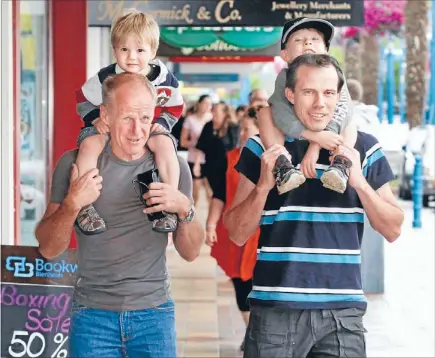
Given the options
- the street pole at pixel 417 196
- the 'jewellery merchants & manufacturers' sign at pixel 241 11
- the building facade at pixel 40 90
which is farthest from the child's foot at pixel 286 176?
the street pole at pixel 417 196

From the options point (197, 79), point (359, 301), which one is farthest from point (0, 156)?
point (197, 79)

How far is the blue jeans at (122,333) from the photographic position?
4172 mm

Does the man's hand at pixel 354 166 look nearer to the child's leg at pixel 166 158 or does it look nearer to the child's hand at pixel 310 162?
the child's hand at pixel 310 162

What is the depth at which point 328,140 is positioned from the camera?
4172 millimetres

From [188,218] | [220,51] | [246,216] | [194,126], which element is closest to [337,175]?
[246,216]

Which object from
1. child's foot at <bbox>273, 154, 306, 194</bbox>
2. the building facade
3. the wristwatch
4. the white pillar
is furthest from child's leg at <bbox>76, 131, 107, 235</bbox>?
the building facade

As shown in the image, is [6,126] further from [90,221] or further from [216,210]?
[90,221]

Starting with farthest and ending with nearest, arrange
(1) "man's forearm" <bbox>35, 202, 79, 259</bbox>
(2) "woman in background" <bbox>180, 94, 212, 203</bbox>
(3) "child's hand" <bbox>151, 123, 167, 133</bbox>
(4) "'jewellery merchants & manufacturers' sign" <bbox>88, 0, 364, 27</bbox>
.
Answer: (2) "woman in background" <bbox>180, 94, 212, 203</bbox>
(4) "'jewellery merchants & manufacturers' sign" <bbox>88, 0, 364, 27</bbox>
(3) "child's hand" <bbox>151, 123, 167, 133</bbox>
(1) "man's forearm" <bbox>35, 202, 79, 259</bbox>

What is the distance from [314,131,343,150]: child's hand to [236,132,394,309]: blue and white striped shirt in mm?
108

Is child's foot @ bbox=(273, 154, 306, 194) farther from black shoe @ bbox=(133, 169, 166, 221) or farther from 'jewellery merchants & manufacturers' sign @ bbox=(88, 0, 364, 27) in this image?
'jewellery merchants & manufacturers' sign @ bbox=(88, 0, 364, 27)

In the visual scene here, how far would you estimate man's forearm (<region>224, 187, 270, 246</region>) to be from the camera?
4246 mm

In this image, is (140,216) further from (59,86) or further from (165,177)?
(59,86)

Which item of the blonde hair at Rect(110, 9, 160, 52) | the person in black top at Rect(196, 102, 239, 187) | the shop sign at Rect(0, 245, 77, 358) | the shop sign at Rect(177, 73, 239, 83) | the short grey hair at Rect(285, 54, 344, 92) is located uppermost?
the shop sign at Rect(177, 73, 239, 83)

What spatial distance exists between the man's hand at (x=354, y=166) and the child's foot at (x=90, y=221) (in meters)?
0.93
